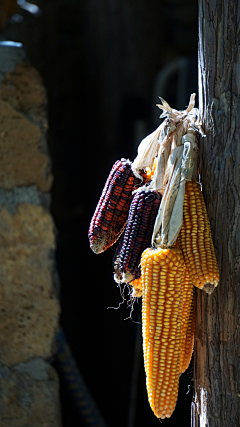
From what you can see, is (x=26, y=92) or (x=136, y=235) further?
(x=26, y=92)

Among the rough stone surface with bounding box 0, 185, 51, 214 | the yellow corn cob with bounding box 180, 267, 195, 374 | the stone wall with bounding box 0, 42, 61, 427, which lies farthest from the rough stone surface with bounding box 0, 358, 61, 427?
the yellow corn cob with bounding box 180, 267, 195, 374

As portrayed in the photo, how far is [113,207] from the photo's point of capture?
120 centimetres

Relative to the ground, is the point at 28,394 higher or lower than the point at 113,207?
lower

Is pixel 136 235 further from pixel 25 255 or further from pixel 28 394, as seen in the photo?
pixel 28 394

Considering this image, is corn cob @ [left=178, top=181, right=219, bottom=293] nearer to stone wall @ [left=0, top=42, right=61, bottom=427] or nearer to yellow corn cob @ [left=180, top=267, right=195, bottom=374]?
yellow corn cob @ [left=180, top=267, right=195, bottom=374]

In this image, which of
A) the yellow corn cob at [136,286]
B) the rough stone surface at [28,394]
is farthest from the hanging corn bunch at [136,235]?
the rough stone surface at [28,394]

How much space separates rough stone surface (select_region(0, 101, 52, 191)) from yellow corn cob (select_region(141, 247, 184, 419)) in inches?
33.0

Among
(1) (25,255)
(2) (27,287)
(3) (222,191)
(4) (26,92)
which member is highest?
(4) (26,92)

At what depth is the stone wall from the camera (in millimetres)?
1740

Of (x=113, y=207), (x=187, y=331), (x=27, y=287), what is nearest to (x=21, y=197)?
(x=27, y=287)

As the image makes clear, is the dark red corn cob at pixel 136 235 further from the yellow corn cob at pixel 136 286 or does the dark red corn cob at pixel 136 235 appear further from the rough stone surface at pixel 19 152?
the rough stone surface at pixel 19 152

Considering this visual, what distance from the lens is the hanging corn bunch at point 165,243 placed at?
1045 millimetres

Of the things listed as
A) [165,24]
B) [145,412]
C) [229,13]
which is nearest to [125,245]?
[229,13]

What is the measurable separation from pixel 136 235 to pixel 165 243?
8cm
